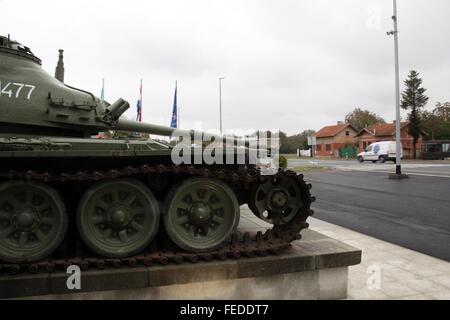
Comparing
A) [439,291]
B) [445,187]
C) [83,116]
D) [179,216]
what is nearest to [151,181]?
[179,216]

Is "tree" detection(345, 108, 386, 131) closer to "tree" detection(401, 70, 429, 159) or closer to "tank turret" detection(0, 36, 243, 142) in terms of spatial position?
"tree" detection(401, 70, 429, 159)

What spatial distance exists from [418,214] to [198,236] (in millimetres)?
7384

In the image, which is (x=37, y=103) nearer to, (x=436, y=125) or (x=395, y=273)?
(x=395, y=273)

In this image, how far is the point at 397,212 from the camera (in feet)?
34.7

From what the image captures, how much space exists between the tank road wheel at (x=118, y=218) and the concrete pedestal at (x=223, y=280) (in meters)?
0.34

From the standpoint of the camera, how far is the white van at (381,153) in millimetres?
43406

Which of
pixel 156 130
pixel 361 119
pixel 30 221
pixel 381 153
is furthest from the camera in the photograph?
pixel 361 119

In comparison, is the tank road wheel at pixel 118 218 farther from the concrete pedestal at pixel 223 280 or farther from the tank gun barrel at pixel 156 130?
the tank gun barrel at pixel 156 130

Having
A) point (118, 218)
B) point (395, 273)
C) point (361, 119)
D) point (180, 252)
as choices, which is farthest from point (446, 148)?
point (118, 218)

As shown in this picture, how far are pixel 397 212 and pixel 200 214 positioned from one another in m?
7.52

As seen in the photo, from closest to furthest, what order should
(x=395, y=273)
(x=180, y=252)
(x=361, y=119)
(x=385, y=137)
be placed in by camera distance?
(x=180, y=252) < (x=395, y=273) < (x=385, y=137) < (x=361, y=119)

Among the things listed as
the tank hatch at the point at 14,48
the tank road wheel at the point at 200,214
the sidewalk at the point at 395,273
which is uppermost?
the tank hatch at the point at 14,48

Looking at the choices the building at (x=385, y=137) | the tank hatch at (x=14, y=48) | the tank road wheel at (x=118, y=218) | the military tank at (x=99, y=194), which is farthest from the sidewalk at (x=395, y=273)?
the building at (x=385, y=137)
